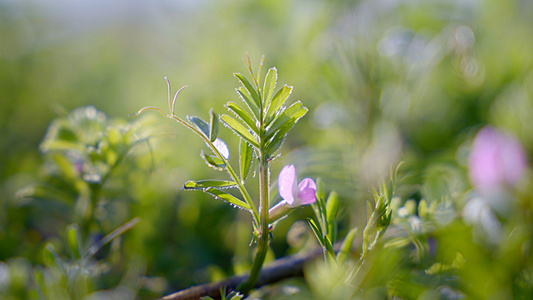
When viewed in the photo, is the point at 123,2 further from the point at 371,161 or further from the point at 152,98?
the point at 371,161

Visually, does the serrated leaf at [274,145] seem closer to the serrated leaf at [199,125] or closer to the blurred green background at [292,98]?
the serrated leaf at [199,125]

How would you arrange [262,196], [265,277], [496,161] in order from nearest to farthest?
[262,196] < [265,277] < [496,161]

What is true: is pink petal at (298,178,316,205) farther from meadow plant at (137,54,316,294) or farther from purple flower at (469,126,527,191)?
purple flower at (469,126,527,191)

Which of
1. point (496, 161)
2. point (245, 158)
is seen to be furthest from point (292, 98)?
point (245, 158)

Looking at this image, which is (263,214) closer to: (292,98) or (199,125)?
(199,125)

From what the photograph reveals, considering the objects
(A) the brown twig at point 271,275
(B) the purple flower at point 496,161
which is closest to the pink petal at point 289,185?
(A) the brown twig at point 271,275
